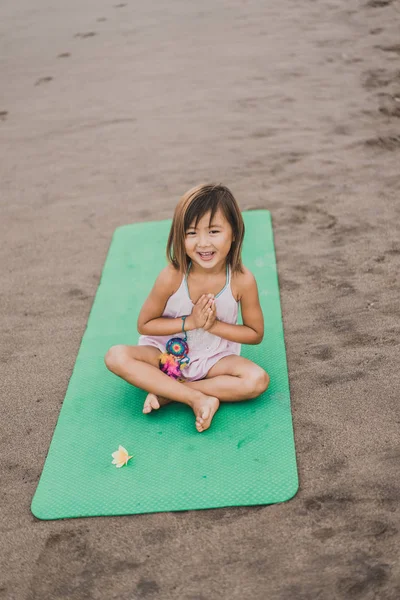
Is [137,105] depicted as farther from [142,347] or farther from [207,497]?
[207,497]

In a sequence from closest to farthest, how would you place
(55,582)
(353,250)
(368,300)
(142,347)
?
(55,582) → (142,347) → (368,300) → (353,250)

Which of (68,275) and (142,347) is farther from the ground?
(142,347)

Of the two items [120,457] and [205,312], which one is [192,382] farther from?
[120,457]

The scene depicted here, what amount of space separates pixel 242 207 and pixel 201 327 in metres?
1.79

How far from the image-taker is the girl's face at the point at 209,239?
2342 millimetres

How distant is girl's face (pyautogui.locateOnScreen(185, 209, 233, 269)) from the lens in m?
2.34

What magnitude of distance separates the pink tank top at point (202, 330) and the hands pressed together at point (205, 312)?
9 centimetres

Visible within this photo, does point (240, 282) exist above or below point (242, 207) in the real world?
above

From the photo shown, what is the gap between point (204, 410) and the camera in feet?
7.95

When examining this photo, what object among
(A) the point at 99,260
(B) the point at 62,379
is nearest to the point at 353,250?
(A) the point at 99,260

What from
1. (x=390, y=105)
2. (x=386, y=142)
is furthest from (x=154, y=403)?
(x=390, y=105)

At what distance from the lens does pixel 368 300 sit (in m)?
3.12

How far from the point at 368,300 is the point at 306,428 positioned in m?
0.91

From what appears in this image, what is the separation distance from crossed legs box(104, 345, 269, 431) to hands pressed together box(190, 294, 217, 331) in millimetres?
214
